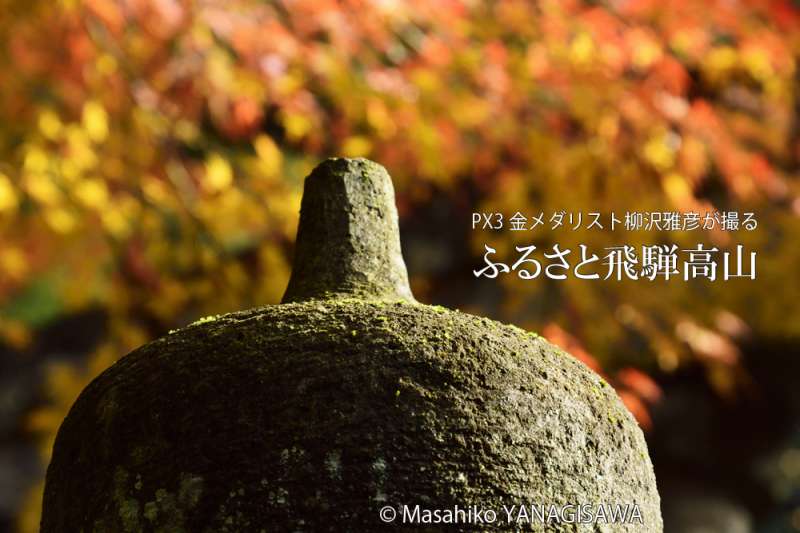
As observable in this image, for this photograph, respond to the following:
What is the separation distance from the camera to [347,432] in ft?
5.14

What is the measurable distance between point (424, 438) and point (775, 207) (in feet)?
17.1

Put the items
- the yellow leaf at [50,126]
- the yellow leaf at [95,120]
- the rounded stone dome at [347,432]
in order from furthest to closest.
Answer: the yellow leaf at [50,126], the yellow leaf at [95,120], the rounded stone dome at [347,432]

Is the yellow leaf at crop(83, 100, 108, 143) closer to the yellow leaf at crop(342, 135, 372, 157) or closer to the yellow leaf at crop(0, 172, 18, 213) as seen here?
the yellow leaf at crop(0, 172, 18, 213)

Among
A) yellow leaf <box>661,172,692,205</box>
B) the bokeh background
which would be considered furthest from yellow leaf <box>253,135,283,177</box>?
yellow leaf <box>661,172,692,205</box>

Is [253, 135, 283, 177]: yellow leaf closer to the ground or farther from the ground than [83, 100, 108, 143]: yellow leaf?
farther from the ground

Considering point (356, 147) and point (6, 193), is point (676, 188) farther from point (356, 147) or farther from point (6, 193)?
point (6, 193)

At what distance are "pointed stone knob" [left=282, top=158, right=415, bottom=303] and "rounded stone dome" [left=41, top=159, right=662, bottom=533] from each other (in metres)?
0.20

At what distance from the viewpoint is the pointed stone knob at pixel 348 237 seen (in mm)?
2049

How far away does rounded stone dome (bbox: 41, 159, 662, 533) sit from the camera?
61.3 inches

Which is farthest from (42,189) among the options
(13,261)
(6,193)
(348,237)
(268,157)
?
(348,237)

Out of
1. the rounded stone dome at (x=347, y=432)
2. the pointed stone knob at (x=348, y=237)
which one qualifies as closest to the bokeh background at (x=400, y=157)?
the pointed stone knob at (x=348, y=237)

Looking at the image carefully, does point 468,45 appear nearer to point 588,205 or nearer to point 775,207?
point 588,205

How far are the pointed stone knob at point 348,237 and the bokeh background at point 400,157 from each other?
7.16 feet

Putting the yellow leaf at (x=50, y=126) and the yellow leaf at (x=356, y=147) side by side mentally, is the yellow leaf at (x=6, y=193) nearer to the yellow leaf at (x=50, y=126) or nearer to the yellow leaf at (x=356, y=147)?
the yellow leaf at (x=50, y=126)
